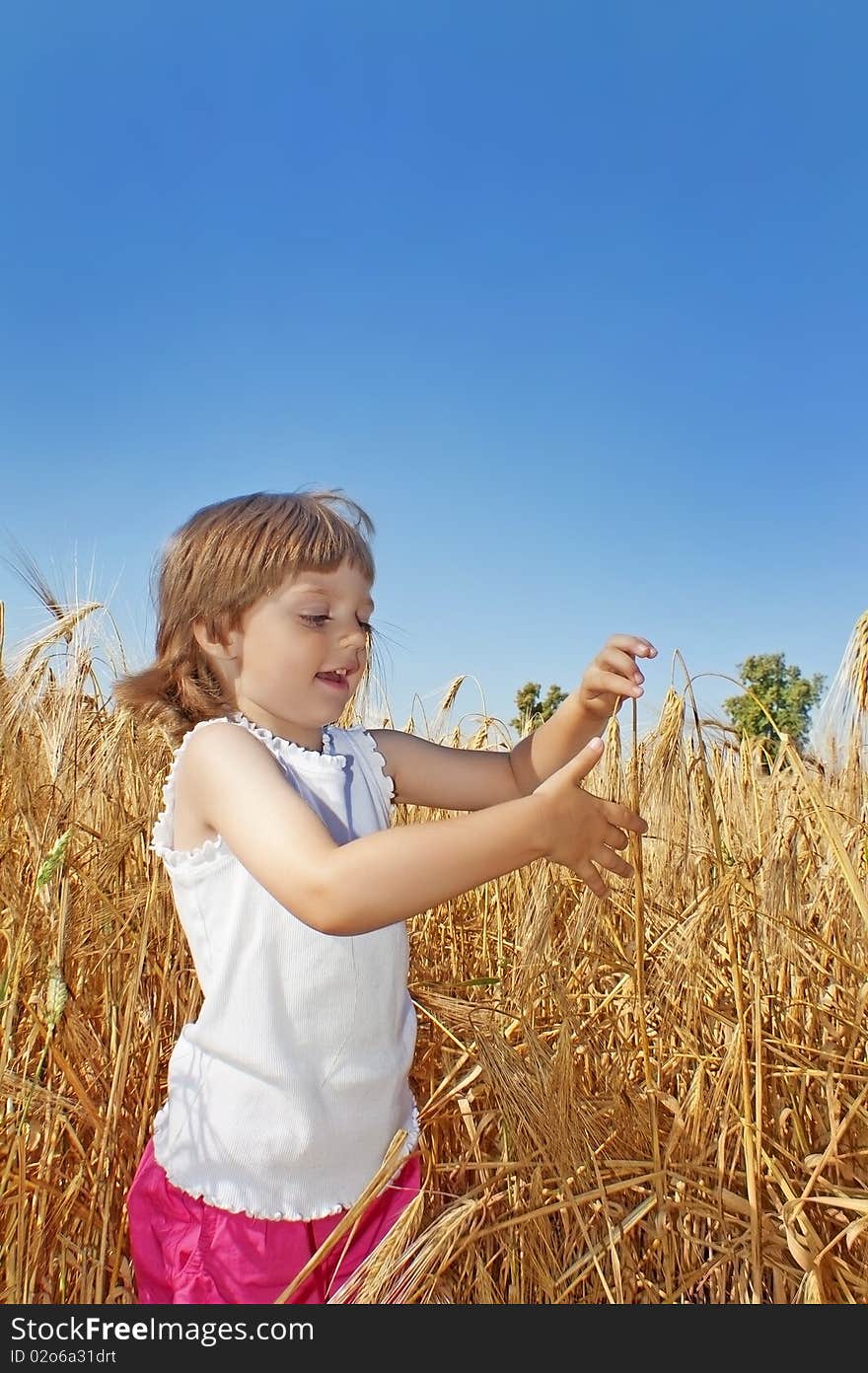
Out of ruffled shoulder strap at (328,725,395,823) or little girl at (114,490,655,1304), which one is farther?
ruffled shoulder strap at (328,725,395,823)

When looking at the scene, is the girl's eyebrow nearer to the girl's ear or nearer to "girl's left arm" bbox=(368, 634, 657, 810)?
the girl's ear

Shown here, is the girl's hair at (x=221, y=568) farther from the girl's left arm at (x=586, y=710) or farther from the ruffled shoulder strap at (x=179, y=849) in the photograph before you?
the girl's left arm at (x=586, y=710)

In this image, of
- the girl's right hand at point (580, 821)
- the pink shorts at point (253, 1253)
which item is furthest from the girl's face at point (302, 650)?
the pink shorts at point (253, 1253)

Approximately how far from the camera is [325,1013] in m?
1.08

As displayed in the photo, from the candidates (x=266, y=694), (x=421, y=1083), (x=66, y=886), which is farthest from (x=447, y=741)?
(x=66, y=886)

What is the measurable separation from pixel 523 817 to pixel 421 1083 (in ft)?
2.91

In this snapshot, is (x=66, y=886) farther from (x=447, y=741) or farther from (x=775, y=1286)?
(x=447, y=741)

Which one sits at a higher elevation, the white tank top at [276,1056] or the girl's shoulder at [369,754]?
the girl's shoulder at [369,754]

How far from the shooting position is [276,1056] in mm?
1053

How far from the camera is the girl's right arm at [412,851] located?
2.76 feet

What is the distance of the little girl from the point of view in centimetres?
97

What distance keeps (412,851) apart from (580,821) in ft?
0.47

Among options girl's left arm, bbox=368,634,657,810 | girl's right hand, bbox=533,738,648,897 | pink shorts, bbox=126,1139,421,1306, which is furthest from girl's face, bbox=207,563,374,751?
pink shorts, bbox=126,1139,421,1306

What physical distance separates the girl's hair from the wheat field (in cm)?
20
